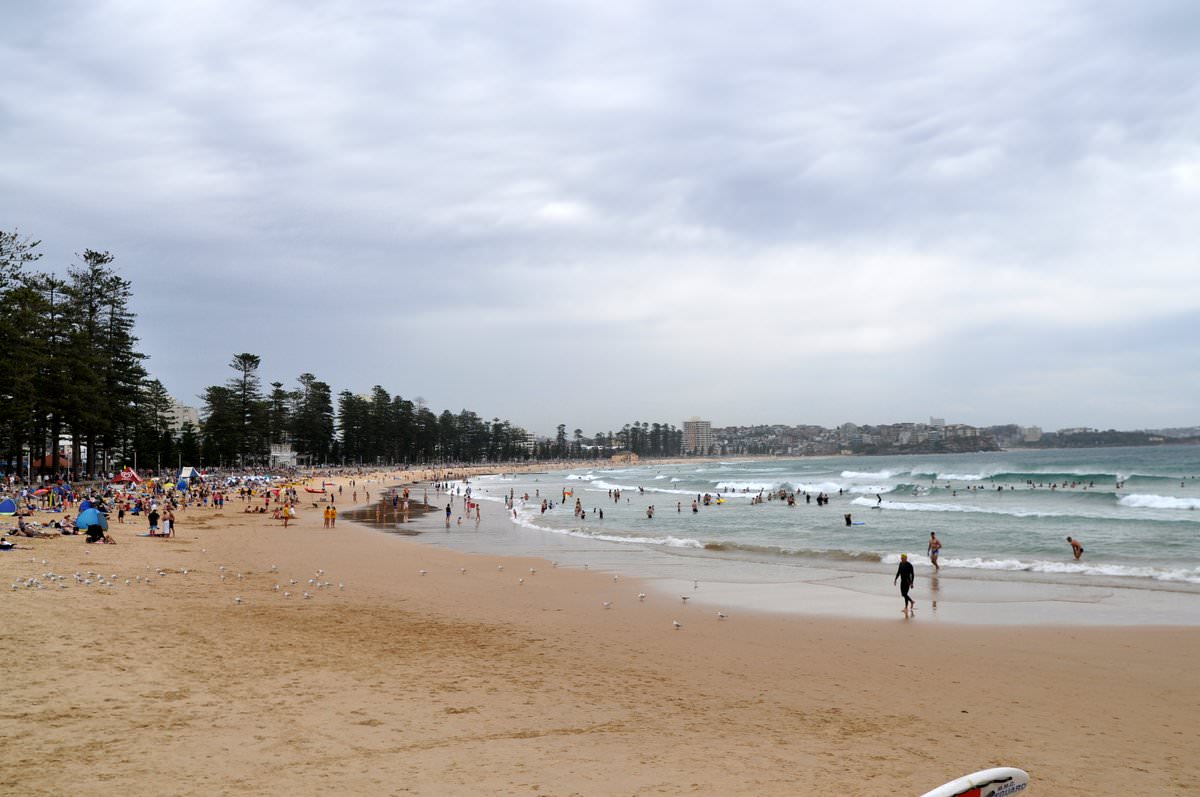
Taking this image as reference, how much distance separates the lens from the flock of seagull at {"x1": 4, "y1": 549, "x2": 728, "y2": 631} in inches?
486

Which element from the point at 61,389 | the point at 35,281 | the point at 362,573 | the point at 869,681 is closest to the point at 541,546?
→ the point at 362,573

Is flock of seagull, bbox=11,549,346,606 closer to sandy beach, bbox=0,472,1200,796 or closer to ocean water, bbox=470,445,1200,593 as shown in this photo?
sandy beach, bbox=0,472,1200,796

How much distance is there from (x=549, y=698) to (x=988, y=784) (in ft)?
18.9

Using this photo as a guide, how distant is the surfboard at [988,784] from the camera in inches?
108

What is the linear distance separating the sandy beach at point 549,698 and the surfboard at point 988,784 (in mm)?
3055

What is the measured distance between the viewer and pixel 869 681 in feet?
29.9

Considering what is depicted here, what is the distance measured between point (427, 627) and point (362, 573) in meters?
7.21

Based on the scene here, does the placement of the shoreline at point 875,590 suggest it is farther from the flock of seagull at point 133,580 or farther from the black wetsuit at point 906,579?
the flock of seagull at point 133,580

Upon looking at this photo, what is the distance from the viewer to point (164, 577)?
48.1 ft

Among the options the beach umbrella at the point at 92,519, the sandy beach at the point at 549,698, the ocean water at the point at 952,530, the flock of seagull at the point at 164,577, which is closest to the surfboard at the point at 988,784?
the sandy beach at the point at 549,698

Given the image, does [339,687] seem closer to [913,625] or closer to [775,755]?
[775,755]

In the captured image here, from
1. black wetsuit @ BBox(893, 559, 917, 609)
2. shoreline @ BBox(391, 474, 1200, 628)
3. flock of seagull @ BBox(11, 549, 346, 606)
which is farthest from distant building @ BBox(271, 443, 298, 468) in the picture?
black wetsuit @ BBox(893, 559, 917, 609)

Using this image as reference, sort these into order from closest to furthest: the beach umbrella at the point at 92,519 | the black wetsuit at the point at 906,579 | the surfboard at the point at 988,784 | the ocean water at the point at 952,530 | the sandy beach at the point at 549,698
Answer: the surfboard at the point at 988,784 → the sandy beach at the point at 549,698 → the black wetsuit at the point at 906,579 → the beach umbrella at the point at 92,519 → the ocean water at the point at 952,530

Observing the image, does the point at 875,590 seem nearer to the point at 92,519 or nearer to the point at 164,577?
the point at 164,577
